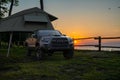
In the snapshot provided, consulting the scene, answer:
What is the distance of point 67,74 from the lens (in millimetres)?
13352

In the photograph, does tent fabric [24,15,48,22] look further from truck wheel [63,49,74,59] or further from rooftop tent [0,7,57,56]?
truck wheel [63,49,74,59]

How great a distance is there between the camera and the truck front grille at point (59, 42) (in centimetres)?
2075

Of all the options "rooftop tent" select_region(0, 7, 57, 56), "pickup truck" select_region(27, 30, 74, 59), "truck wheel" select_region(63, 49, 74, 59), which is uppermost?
"rooftop tent" select_region(0, 7, 57, 56)

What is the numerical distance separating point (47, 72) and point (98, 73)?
2.37m

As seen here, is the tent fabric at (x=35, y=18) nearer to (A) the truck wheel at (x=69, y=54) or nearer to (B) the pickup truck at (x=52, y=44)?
(A) the truck wheel at (x=69, y=54)

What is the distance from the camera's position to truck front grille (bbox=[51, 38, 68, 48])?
2075 centimetres

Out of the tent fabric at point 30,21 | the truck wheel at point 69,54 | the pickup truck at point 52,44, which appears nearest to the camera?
the pickup truck at point 52,44

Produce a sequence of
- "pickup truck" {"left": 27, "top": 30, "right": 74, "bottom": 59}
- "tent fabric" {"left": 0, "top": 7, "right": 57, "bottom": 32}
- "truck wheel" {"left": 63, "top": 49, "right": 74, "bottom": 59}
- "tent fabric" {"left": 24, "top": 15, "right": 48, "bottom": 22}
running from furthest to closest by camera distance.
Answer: "tent fabric" {"left": 24, "top": 15, "right": 48, "bottom": 22} < "tent fabric" {"left": 0, "top": 7, "right": 57, "bottom": 32} < "truck wheel" {"left": 63, "top": 49, "right": 74, "bottom": 59} < "pickup truck" {"left": 27, "top": 30, "right": 74, "bottom": 59}

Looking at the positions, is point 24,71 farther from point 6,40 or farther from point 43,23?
point 6,40

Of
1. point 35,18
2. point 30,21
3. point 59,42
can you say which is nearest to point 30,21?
point 30,21

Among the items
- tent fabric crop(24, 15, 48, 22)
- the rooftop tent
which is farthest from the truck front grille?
tent fabric crop(24, 15, 48, 22)

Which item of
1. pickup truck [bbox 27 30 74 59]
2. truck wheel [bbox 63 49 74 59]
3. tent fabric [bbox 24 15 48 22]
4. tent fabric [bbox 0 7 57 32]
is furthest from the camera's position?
tent fabric [bbox 24 15 48 22]

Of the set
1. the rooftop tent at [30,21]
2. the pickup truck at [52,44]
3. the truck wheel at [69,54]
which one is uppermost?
the rooftop tent at [30,21]

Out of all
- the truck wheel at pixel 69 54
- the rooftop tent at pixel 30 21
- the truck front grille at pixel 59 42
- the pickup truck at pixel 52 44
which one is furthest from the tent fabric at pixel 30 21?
the truck front grille at pixel 59 42
